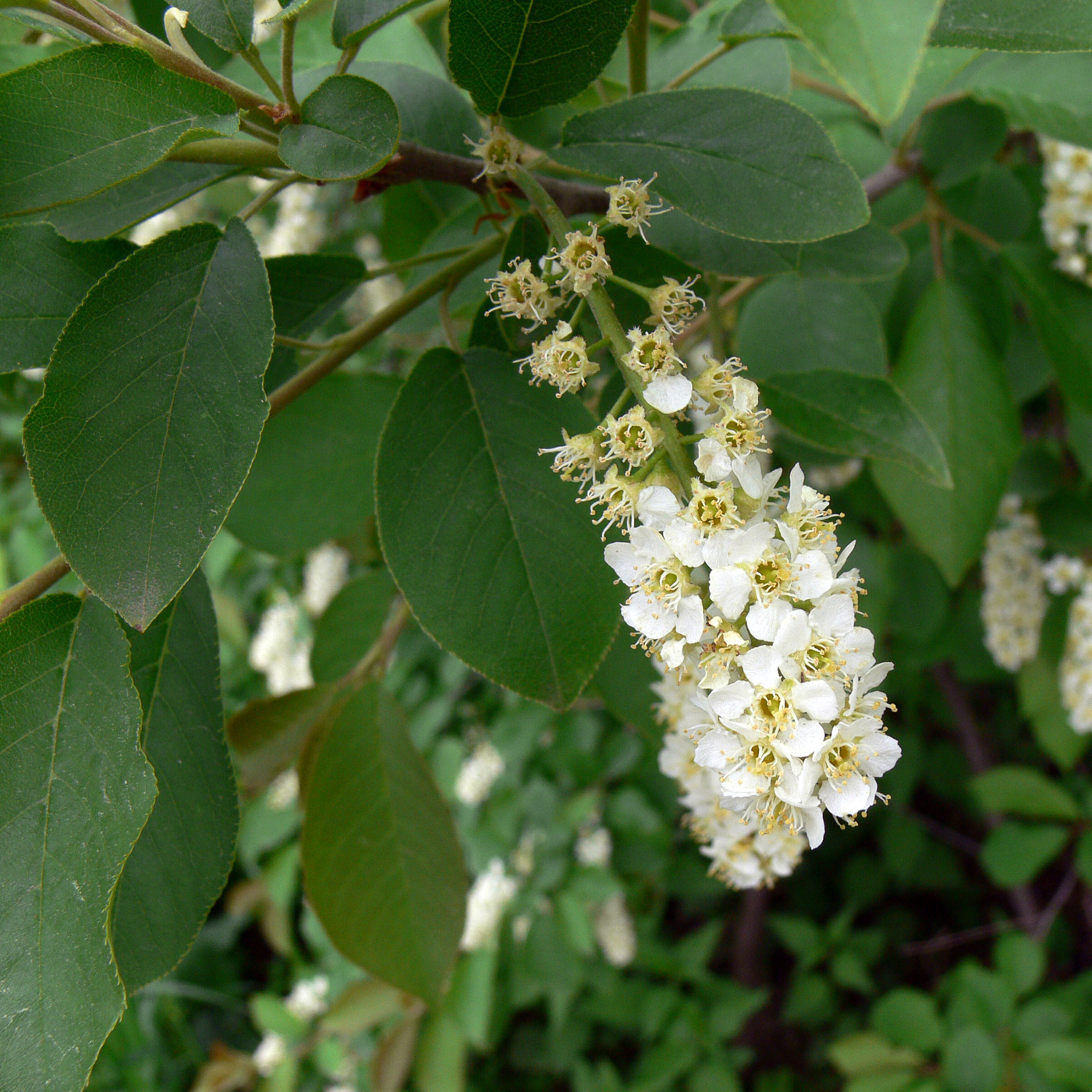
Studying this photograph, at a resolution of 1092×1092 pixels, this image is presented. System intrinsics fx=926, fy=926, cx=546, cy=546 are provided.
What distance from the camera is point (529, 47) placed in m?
0.64

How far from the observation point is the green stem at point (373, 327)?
2.45ft

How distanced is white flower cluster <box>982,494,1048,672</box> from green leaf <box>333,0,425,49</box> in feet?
4.71

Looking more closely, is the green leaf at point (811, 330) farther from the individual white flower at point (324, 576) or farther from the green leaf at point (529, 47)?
the individual white flower at point (324, 576)

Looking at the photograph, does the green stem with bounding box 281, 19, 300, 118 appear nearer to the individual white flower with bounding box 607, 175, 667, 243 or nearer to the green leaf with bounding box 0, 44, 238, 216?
the green leaf with bounding box 0, 44, 238, 216

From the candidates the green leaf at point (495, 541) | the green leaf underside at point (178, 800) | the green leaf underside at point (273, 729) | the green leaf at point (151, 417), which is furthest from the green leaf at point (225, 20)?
the green leaf underside at point (273, 729)

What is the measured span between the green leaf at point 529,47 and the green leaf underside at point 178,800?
1.37ft

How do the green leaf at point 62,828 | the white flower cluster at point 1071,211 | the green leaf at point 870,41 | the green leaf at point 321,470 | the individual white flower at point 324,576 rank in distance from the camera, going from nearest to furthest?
the green leaf at point 870,41 → the green leaf at point 62,828 → the green leaf at point 321,470 → the white flower cluster at point 1071,211 → the individual white flower at point 324,576

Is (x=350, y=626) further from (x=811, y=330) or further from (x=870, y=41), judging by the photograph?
(x=870, y=41)

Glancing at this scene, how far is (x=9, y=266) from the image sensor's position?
2.21 ft

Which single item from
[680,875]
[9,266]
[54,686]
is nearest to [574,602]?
[54,686]

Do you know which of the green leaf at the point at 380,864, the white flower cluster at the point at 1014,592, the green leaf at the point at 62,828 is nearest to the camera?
the green leaf at the point at 62,828

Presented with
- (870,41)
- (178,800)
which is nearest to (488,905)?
(178,800)

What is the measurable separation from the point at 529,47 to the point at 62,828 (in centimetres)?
60

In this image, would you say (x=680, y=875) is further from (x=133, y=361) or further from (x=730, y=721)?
(x=133, y=361)
